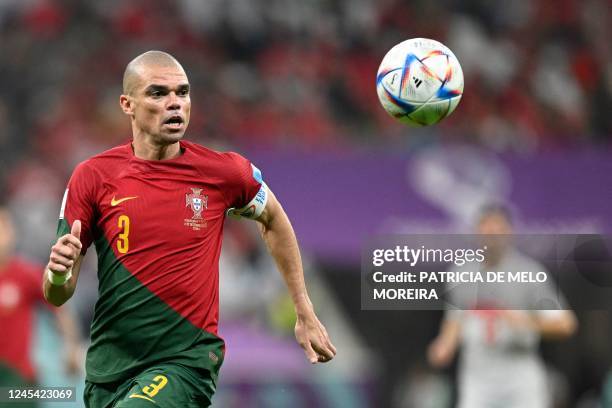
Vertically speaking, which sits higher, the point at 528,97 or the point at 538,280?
the point at 528,97

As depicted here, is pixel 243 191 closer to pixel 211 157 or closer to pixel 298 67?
pixel 211 157

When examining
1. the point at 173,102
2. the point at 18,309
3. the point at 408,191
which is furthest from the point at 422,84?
the point at 18,309

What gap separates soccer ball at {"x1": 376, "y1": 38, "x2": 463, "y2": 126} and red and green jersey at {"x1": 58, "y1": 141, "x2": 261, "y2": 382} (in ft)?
6.35

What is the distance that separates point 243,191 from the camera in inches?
213

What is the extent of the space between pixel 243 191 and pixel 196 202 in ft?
0.96

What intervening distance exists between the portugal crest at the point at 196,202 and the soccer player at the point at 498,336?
4.77 meters

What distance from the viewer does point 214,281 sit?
526 cm

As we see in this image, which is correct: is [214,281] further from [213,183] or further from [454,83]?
[454,83]

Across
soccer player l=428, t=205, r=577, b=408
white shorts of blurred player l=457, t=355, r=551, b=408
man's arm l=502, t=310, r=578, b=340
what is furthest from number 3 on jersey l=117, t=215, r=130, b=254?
white shorts of blurred player l=457, t=355, r=551, b=408

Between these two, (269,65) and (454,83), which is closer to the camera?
(454,83)

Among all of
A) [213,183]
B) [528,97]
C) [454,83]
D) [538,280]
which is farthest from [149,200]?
[528,97]

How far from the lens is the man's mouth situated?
17.1 feet

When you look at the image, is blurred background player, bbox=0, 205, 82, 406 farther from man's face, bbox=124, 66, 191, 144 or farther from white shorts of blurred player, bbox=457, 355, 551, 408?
man's face, bbox=124, 66, 191, 144

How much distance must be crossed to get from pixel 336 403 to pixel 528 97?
5305 mm
